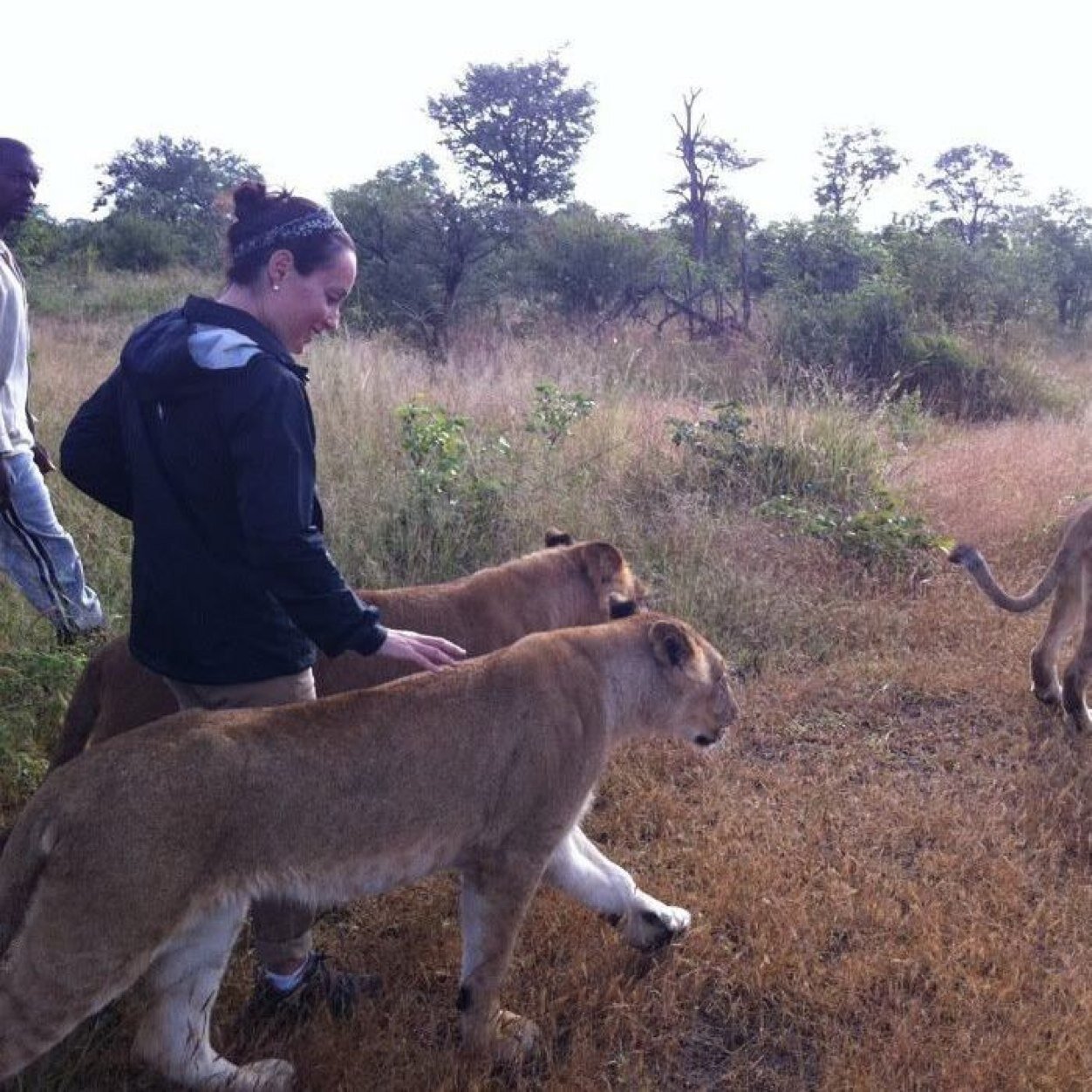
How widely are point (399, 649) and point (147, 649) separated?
710 millimetres

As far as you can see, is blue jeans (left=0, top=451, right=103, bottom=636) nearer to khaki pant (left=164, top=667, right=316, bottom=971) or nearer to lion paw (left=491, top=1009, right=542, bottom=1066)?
khaki pant (left=164, top=667, right=316, bottom=971)

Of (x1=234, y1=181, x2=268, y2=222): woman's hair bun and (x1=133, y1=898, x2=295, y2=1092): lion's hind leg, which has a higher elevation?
(x1=234, y1=181, x2=268, y2=222): woman's hair bun

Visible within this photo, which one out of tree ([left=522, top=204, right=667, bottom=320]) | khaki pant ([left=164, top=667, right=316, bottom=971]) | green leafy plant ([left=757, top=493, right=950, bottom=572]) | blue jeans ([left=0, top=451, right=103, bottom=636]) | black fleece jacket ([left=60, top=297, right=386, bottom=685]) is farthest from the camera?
tree ([left=522, top=204, right=667, bottom=320])

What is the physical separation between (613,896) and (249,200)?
229 cm

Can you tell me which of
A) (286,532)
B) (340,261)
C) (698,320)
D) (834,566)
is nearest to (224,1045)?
(286,532)

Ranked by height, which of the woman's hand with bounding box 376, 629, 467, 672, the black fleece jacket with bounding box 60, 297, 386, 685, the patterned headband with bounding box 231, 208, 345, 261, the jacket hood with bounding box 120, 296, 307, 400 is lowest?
the woman's hand with bounding box 376, 629, 467, 672

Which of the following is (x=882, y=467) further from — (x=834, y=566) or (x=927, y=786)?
(x=927, y=786)

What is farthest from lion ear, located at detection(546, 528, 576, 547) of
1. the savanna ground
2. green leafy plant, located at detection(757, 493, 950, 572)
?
green leafy plant, located at detection(757, 493, 950, 572)

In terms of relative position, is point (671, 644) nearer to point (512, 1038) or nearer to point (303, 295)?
point (512, 1038)

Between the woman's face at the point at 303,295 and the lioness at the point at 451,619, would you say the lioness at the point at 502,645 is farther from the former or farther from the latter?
the woman's face at the point at 303,295

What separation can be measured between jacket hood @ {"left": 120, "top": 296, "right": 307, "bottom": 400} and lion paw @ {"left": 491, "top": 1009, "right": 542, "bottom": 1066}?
6.10ft

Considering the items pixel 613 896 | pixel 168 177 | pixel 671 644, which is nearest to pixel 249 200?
pixel 671 644

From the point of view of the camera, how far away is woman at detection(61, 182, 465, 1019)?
2.67m

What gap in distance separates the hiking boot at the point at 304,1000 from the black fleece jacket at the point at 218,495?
3.05 feet
